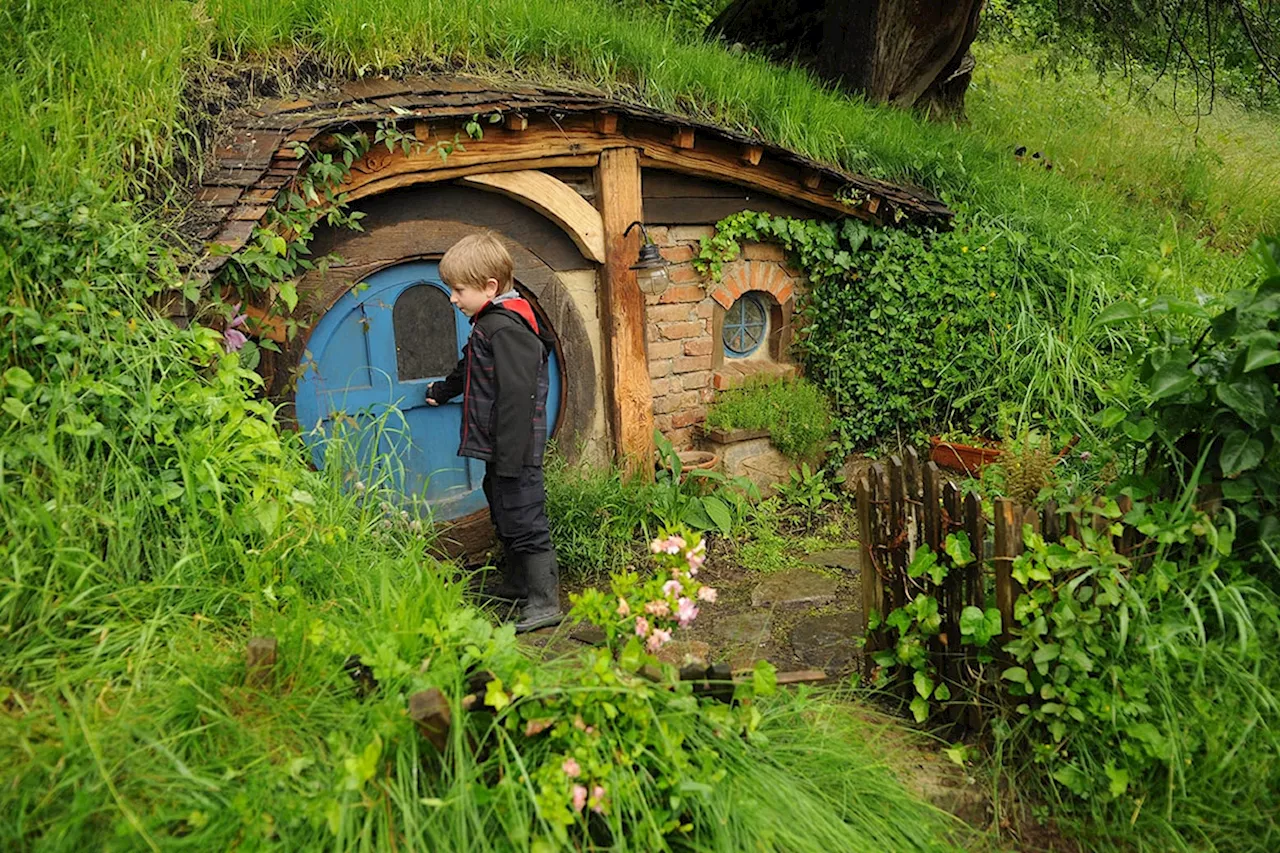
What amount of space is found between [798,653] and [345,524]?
203 cm

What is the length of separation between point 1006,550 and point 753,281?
366 centimetres

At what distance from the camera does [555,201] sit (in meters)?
5.13

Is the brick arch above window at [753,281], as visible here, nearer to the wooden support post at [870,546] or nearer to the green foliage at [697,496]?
the green foliage at [697,496]

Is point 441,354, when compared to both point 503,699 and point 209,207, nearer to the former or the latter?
point 209,207

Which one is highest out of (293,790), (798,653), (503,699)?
(503,699)

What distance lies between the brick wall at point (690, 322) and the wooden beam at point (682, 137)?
0.52 metres

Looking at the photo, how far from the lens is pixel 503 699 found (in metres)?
2.08

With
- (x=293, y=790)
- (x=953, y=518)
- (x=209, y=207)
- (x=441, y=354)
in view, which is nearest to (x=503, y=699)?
(x=293, y=790)

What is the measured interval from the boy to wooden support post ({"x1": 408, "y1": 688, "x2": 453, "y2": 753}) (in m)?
2.02

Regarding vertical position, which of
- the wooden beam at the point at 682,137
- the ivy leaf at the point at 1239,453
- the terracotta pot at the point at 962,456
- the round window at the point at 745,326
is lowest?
the terracotta pot at the point at 962,456

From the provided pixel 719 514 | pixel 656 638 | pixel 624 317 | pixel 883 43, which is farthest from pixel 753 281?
pixel 656 638

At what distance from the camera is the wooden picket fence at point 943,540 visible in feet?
9.34

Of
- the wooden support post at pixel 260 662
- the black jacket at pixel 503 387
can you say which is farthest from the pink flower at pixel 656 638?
the black jacket at pixel 503 387

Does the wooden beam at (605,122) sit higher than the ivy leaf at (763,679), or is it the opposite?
the wooden beam at (605,122)
